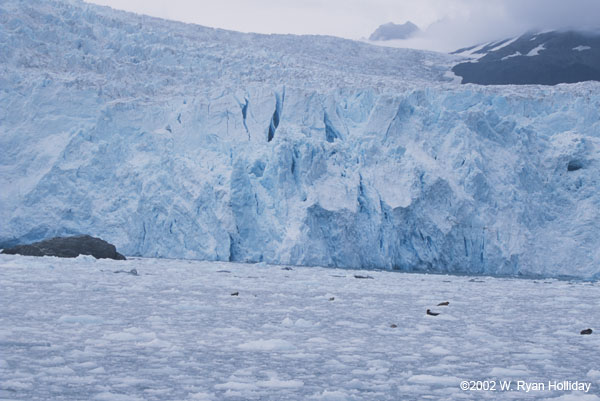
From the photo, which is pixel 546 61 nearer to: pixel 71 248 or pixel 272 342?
pixel 71 248

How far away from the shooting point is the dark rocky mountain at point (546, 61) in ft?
127

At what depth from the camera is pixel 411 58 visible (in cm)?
3294

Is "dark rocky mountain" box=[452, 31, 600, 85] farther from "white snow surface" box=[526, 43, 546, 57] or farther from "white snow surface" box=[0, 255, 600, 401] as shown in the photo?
"white snow surface" box=[0, 255, 600, 401]

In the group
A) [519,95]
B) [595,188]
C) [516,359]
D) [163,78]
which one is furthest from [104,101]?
[516,359]

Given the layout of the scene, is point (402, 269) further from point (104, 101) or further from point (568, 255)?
point (104, 101)

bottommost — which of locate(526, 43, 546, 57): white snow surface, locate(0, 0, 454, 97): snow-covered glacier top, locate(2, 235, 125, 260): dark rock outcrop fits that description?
locate(2, 235, 125, 260): dark rock outcrop

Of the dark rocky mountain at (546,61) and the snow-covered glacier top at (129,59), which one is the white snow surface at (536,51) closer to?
the dark rocky mountain at (546,61)

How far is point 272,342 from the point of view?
4.95m

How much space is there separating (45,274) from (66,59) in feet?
41.8

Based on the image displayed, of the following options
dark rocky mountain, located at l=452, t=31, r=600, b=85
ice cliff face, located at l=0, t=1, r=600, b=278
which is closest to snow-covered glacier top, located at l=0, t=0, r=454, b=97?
ice cliff face, located at l=0, t=1, r=600, b=278

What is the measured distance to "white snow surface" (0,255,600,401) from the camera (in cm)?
357

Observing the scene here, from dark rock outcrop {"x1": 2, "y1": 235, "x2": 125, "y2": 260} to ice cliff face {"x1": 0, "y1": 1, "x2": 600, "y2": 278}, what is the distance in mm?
2130

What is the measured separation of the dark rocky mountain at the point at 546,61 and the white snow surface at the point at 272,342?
31.1 m

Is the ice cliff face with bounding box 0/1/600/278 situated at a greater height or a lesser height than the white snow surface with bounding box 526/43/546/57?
lesser
